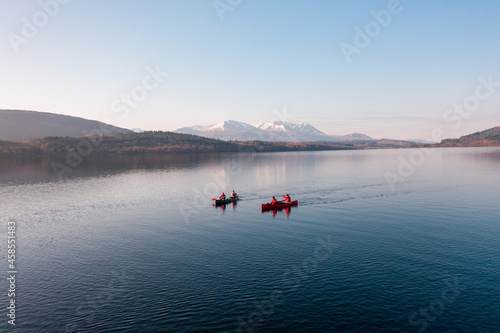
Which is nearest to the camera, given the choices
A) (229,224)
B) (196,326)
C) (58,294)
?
(196,326)

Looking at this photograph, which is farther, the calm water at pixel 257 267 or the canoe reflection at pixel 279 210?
the canoe reflection at pixel 279 210

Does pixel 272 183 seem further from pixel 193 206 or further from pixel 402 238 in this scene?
pixel 402 238

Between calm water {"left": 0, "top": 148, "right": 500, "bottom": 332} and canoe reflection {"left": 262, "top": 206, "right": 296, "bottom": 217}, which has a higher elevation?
canoe reflection {"left": 262, "top": 206, "right": 296, "bottom": 217}

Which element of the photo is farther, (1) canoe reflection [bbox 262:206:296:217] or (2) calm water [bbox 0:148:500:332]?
(1) canoe reflection [bbox 262:206:296:217]

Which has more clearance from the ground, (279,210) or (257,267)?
(279,210)

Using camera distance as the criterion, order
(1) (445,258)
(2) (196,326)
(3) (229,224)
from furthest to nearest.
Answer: (3) (229,224), (1) (445,258), (2) (196,326)

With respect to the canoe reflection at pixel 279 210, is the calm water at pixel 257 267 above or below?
below

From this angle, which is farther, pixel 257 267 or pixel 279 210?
pixel 279 210

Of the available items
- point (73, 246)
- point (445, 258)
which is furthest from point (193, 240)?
point (445, 258)
